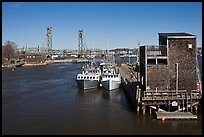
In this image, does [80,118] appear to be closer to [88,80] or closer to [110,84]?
[110,84]

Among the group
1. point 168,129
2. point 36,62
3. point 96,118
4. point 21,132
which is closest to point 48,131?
point 21,132

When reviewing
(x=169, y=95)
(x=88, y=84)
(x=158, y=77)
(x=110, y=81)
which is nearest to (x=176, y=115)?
(x=169, y=95)

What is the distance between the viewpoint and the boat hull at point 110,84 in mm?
36031

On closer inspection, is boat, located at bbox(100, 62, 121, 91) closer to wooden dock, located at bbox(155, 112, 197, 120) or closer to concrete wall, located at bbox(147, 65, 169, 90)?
concrete wall, located at bbox(147, 65, 169, 90)

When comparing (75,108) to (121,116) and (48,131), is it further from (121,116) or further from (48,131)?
(48,131)

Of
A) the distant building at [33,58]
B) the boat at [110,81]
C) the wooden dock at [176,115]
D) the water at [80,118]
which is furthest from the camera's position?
the distant building at [33,58]

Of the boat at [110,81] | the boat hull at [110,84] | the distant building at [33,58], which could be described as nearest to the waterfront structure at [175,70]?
the boat hull at [110,84]

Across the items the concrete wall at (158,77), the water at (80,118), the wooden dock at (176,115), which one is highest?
the concrete wall at (158,77)

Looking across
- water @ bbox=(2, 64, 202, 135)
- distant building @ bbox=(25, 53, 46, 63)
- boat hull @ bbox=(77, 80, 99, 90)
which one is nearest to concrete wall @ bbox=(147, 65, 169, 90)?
water @ bbox=(2, 64, 202, 135)

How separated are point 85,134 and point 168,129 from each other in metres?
5.32

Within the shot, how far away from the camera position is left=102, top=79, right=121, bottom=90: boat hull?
3603 cm

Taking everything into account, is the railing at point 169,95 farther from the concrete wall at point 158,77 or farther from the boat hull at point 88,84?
the boat hull at point 88,84

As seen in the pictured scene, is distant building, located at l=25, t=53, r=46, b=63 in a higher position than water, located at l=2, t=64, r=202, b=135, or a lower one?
higher

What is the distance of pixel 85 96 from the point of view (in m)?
33.0
